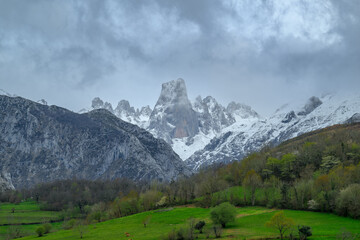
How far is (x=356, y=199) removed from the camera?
78.0 metres

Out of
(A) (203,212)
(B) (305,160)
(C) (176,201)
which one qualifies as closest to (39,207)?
(C) (176,201)

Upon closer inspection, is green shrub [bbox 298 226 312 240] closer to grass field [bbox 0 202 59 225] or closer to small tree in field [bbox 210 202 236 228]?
small tree in field [bbox 210 202 236 228]

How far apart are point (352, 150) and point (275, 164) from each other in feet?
106

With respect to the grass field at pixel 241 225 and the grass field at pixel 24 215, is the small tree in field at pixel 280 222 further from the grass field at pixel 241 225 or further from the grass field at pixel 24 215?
the grass field at pixel 24 215

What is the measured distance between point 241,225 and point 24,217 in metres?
110

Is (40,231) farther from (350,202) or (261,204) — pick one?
(350,202)

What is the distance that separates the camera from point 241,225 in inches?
3108

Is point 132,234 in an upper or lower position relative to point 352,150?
lower

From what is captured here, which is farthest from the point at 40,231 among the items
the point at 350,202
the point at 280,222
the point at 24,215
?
the point at 350,202

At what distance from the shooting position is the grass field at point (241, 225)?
65.9m

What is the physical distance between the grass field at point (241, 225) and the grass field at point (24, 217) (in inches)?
1784

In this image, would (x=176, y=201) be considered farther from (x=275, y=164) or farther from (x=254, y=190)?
(x=275, y=164)

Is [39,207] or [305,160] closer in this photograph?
[305,160]

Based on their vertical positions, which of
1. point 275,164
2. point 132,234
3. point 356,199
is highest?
point 275,164
